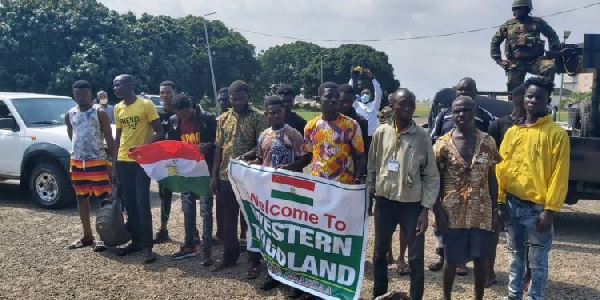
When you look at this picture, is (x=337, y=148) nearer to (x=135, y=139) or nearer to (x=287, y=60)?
(x=135, y=139)

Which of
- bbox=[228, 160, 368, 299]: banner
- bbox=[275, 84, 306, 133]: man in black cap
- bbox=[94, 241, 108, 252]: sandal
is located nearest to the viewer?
bbox=[228, 160, 368, 299]: banner

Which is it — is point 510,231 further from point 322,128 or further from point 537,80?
point 322,128

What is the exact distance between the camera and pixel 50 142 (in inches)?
322

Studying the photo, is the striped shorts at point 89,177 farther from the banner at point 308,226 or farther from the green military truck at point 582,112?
the green military truck at point 582,112

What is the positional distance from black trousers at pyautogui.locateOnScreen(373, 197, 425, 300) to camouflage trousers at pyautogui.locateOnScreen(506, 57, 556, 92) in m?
3.86

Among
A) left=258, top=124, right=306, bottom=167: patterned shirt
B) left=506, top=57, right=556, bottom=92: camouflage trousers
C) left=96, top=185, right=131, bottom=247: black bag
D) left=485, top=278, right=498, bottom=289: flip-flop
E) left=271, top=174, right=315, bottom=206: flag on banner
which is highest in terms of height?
left=506, top=57, right=556, bottom=92: camouflage trousers

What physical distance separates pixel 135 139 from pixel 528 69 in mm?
5029

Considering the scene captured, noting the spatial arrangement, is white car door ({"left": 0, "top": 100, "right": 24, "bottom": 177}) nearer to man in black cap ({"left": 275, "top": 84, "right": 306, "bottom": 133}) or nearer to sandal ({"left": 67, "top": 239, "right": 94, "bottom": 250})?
sandal ({"left": 67, "top": 239, "right": 94, "bottom": 250})

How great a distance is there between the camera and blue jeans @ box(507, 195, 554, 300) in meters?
3.87

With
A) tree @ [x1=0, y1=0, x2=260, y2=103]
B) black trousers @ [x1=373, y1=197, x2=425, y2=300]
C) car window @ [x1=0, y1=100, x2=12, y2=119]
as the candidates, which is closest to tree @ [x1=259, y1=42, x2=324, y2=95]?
tree @ [x1=0, y1=0, x2=260, y2=103]

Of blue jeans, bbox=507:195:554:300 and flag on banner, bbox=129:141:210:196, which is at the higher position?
flag on banner, bbox=129:141:210:196

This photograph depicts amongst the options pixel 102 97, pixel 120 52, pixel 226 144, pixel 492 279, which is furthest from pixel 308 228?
pixel 120 52

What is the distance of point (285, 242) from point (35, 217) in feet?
16.0

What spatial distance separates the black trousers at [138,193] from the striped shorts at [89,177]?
1.85ft
